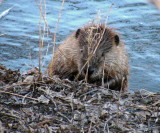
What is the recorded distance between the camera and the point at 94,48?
14.1 ft

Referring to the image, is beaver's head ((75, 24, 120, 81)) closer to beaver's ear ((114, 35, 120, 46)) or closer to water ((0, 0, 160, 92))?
beaver's ear ((114, 35, 120, 46))

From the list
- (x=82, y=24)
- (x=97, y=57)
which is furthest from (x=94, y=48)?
(x=82, y=24)

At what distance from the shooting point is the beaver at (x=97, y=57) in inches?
171

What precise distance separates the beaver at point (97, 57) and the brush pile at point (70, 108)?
585 mm

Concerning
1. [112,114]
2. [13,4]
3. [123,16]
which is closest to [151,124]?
[112,114]

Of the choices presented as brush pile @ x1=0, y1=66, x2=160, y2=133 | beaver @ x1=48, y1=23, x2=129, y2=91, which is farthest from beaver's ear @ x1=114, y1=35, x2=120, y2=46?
brush pile @ x1=0, y1=66, x2=160, y2=133

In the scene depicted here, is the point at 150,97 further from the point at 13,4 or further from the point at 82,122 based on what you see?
the point at 13,4

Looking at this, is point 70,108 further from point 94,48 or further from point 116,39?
point 116,39

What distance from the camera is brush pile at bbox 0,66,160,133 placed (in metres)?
2.97

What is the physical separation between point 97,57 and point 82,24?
413 centimetres

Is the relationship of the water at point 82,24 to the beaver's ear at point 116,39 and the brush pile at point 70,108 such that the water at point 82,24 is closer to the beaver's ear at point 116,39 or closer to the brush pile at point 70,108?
the beaver's ear at point 116,39

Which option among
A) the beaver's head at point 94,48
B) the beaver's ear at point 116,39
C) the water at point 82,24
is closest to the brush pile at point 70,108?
the beaver's head at point 94,48

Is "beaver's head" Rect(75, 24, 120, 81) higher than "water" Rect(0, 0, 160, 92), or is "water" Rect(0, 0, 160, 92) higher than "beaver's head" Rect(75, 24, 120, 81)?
"beaver's head" Rect(75, 24, 120, 81)

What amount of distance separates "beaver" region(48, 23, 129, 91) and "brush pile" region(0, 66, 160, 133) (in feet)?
1.92
